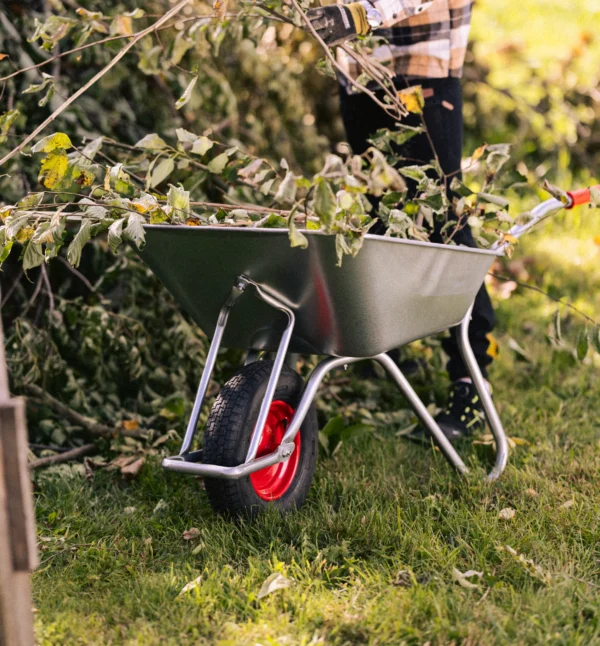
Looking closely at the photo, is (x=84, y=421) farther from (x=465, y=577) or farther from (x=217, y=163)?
(x=465, y=577)

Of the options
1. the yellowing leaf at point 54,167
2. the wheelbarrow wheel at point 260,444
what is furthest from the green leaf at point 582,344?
the yellowing leaf at point 54,167

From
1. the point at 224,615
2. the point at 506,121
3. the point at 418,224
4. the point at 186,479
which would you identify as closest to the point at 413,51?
the point at 418,224

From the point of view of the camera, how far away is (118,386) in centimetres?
262

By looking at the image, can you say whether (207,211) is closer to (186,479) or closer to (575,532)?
(186,479)

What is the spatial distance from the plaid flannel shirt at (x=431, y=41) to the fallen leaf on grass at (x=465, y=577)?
136 centimetres

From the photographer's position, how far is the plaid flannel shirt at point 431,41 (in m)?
2.20

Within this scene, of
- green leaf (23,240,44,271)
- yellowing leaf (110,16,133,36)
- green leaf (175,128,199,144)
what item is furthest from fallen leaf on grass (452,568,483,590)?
yellowing leaf (110,16,133,36)

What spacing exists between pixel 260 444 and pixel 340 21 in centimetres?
94

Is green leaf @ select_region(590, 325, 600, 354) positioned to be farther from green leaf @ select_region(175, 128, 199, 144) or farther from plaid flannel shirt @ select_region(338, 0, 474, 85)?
green leaf @ select_region(175, 128, 199, 144)

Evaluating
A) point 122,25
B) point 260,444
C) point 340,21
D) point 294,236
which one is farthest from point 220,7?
point 260,444

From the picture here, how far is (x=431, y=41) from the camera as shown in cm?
221

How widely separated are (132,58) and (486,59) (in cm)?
302

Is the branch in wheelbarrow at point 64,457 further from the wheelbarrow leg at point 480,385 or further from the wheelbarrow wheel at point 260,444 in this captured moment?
the wheelbarrow leg at point 480,385

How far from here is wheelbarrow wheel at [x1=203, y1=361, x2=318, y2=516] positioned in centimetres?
166
